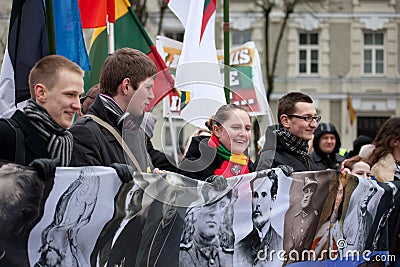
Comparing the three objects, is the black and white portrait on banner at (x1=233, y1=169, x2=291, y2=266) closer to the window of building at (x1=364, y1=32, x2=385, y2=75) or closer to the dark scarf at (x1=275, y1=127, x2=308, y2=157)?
the dark scarf at (x1=275, y1=127, x2=308, y2=157)

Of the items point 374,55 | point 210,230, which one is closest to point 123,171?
point 210,230

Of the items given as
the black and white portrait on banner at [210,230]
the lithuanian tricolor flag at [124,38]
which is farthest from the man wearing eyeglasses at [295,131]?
the lithuanian tricolor flag at [124,38]

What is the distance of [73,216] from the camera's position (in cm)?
379

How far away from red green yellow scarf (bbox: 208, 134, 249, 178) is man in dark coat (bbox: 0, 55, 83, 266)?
1081 millimetres

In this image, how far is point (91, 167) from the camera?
12.7 ft

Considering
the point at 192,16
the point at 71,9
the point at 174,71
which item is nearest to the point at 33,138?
the point at 174,71

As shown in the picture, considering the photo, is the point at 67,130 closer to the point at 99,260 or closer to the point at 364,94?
the point at 99,260

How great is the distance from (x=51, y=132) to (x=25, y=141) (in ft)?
0.48

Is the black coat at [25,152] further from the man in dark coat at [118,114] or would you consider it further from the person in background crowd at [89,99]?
the person in background crowd at [89,99]

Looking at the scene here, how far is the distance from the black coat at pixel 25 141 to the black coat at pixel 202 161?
3.35 feet

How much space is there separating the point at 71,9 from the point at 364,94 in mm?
26449

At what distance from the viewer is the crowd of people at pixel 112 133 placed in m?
3.79

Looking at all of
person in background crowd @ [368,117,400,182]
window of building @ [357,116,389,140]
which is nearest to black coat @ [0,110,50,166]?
person in background crowd @ [368,117,400,182]

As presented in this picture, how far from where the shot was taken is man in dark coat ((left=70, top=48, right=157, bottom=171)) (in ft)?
13.8
